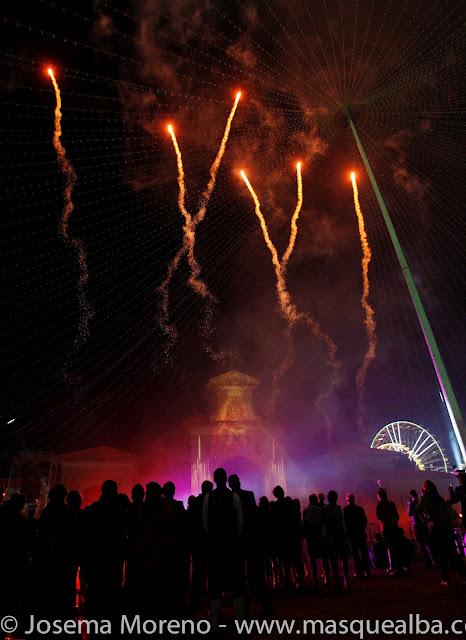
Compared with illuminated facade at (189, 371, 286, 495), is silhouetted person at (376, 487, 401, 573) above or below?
below

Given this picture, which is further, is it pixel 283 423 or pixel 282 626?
pixel 283 423

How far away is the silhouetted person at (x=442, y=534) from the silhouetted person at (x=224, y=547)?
13.2 ft

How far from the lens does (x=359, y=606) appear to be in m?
5.88

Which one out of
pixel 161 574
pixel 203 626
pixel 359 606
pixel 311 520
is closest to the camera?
pixel 161 574

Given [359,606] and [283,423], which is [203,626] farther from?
[283,423]

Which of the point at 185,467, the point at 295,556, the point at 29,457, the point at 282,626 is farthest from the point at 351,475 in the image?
the point at 282,626

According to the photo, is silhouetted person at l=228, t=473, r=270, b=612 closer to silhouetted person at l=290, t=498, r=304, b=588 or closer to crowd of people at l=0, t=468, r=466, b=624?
crowd of people at l=0, t=468, r=466, b=624

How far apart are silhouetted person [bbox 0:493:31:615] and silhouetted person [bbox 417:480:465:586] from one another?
647 centimetres

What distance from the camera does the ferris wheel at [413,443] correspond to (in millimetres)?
38469

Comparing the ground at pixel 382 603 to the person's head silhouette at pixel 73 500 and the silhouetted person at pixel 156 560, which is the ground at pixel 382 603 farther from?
the person's head silhouette at pixel 73 500

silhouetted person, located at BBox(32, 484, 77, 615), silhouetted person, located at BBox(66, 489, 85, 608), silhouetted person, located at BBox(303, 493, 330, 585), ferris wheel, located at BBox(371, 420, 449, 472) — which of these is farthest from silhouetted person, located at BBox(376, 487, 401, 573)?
ferris wheel, located at BBox(371, 420, 449, 472)

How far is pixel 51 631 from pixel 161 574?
1.30 m

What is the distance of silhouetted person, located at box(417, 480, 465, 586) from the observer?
23.0ft

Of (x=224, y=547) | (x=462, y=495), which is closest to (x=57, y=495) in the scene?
(x=224, y=547)
